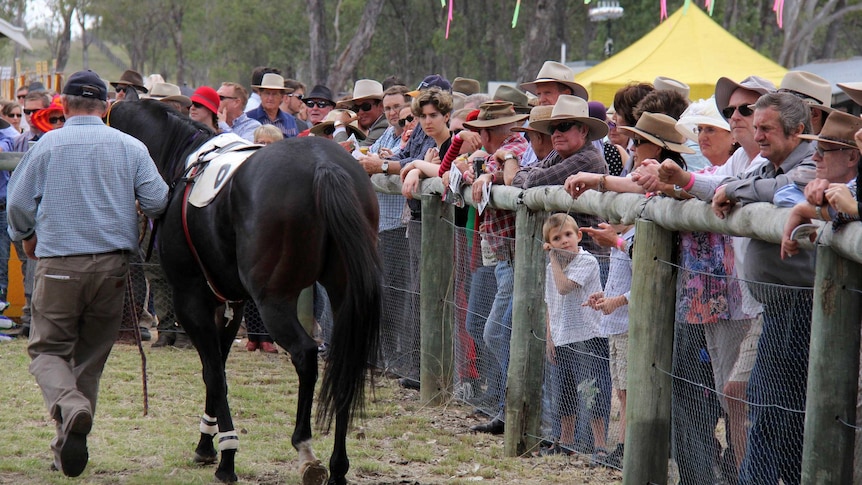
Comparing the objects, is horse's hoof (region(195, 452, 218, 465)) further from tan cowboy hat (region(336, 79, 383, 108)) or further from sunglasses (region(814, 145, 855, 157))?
tan cowboy hat (region(336, 79, 383, 108))

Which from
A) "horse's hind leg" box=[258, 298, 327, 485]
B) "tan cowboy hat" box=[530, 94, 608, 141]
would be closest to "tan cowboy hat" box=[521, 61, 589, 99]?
"tan cowboy hat" box=[530, 94, 608, 141]

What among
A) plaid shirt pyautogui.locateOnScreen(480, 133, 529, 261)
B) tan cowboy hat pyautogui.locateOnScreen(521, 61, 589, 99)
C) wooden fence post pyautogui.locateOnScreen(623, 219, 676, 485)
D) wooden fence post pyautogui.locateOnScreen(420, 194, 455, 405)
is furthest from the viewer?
wooden fence post pyautogui.locateOnScreen(420, 194, 455, 405)

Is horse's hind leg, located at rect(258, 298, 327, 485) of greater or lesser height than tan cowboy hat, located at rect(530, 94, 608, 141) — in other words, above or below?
below

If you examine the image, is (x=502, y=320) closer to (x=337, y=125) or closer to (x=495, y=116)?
(x=495, y=116)

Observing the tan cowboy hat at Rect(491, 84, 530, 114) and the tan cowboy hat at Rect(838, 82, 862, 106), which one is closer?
the tan cowboy hat at Rect(838, 82, 862, 106)

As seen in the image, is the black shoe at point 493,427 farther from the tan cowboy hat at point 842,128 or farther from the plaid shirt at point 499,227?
the tan cowboy hat at point 842,128

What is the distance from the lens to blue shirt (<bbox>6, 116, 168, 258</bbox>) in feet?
19.5

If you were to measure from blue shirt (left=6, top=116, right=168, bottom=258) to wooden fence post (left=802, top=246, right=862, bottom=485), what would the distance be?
3.94 meters

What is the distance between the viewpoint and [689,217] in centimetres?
454

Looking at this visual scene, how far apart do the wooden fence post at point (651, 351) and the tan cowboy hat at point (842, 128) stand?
95 cm

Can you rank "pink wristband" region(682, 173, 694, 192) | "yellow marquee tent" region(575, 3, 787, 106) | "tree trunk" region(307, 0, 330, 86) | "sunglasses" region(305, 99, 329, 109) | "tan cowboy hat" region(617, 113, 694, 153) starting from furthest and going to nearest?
"tree trunk" region(307, 0, 330, 86) < "yellow marquee tent" region(575, 3, 787, 106) < "sunglasses" region(305, 99, 329, 109) < "tan cowboy hat" region(617, 113, 694, 153) < "pink wristband" region(682, 173, 694, 192)

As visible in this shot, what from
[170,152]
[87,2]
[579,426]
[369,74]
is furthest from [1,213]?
[87,2]

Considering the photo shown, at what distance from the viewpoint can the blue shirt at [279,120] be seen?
468 inches

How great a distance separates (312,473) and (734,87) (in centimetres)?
306
